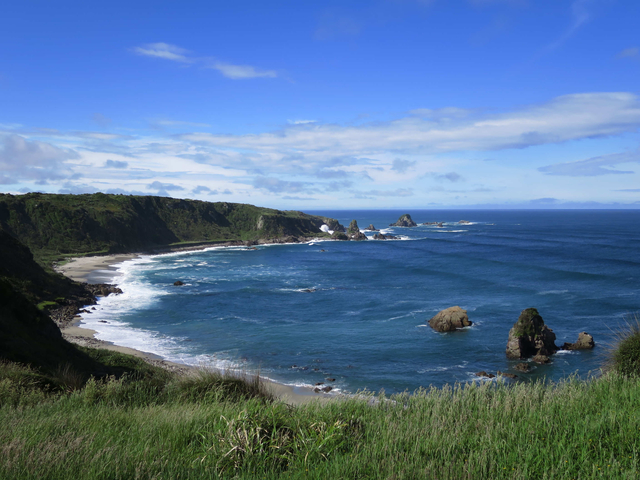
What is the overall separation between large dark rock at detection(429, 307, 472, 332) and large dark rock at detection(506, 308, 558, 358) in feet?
24.8

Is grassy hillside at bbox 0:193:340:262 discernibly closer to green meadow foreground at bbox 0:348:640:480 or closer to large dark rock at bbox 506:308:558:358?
large dark rock at bbox 506:308:558:358

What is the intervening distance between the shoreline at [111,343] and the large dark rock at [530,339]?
1743cm

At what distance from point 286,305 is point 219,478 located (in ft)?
169

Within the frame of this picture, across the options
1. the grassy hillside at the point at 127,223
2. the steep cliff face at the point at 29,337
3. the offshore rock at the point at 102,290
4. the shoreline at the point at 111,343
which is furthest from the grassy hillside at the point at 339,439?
the grassy hillside at the point at 127,223

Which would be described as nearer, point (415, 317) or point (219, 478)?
point (219, 478)

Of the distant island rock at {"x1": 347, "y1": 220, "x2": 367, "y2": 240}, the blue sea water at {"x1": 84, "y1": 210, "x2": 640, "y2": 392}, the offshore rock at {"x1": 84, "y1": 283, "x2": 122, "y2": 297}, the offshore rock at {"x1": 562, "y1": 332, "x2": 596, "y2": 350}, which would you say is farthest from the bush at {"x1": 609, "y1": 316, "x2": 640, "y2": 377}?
the distant island rock at {"x1": 347, "y1": 220, "x2": 367, "y2": 240}

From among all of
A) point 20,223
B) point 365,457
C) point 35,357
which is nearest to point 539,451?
point 365,457

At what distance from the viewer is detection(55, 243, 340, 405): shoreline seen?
86.0 ft

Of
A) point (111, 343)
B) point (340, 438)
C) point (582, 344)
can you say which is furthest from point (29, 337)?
point (582, 344)

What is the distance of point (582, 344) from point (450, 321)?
11.9 meters

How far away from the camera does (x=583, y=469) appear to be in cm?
541

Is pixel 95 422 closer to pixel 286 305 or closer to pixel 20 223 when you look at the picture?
pixel 286 305

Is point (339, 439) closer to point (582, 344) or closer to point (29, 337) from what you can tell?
point (29, 337)

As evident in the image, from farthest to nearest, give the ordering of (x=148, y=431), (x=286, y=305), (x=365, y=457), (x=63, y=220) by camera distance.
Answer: (x=63, y=220)
(x=286, y=305)
(x=148, y=431)
(x=365, y=457)
